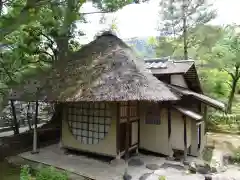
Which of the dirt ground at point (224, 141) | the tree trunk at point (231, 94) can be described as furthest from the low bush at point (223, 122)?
the tree trunk at point (231, 94)

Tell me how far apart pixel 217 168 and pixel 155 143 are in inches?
96.9

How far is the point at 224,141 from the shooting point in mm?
13031

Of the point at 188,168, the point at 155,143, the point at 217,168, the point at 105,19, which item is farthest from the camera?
the point at 105,19

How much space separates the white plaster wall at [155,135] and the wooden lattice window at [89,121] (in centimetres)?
200

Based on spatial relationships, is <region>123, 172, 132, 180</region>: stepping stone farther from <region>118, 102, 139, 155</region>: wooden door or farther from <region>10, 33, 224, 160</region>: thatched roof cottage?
<region>118, 102, 139, 155</region>: wooden door

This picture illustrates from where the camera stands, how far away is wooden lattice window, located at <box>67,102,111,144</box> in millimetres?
8297

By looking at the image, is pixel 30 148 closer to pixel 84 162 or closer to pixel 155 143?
pixel 84 162

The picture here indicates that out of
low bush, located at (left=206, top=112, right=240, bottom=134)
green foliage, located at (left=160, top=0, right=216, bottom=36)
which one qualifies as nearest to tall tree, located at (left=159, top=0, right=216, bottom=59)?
green foliage, located at (left=160, top=0, right=216, bottom=36)

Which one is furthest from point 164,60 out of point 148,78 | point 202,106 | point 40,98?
point 40,98

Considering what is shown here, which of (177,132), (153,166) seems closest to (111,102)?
(153,166)

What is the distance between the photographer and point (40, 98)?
27.5 feet

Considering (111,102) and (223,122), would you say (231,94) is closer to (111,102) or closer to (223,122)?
(223,122)

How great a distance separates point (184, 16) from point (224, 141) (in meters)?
10.3

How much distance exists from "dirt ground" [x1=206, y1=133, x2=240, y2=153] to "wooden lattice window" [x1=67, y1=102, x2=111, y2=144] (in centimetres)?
674
